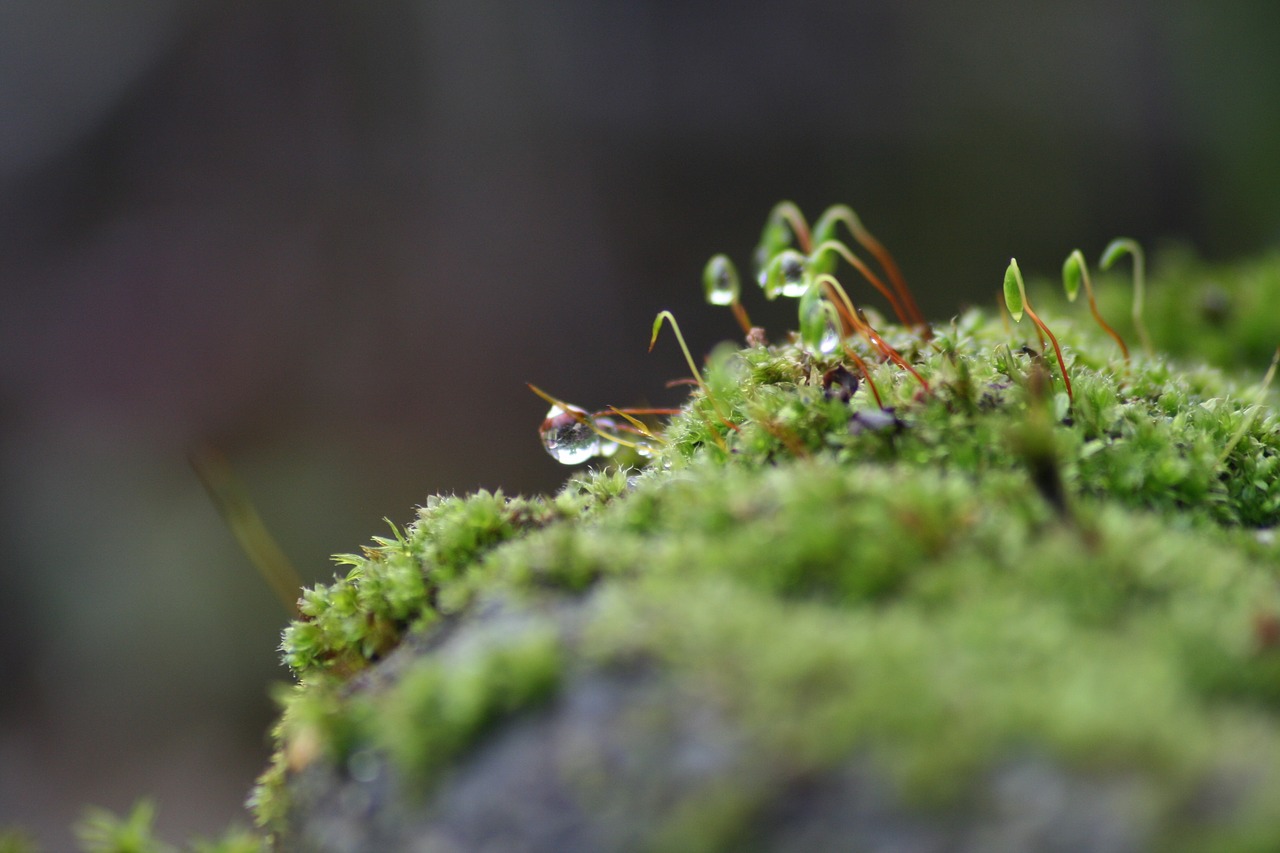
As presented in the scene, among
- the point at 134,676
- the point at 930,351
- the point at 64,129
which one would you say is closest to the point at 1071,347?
the point at 930,351

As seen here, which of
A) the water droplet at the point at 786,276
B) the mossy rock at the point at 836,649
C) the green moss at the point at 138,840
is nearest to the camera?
the mossy rock at the point at 836,649

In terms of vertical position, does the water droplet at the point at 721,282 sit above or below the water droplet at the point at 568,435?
above

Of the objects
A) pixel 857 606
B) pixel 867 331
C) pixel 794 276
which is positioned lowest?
pixel 857 606

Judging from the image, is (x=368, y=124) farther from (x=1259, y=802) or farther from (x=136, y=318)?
(x=1259, y=802)

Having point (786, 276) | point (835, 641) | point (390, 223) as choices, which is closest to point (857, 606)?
point (835, 641)

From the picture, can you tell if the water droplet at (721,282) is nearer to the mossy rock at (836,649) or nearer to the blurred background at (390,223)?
the mossy rock at (836,649)

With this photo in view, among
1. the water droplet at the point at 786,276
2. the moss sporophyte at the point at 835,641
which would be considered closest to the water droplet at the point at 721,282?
the water droplet at the point at 786,276

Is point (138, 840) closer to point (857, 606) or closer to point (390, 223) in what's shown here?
point (857, 606)
